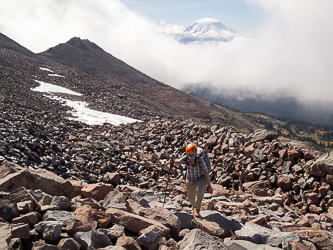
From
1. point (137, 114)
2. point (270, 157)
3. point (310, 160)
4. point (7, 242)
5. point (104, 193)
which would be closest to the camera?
point (7, 242)

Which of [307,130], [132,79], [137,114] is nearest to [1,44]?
[132,79]

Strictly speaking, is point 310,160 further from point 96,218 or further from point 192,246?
point 96,218

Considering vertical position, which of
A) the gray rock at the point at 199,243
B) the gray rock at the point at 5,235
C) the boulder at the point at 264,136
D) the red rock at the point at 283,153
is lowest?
the gray rock at the point at 5,235

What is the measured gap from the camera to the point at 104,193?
7480mm

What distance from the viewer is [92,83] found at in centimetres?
5062

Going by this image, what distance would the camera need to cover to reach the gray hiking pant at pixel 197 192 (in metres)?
6.70

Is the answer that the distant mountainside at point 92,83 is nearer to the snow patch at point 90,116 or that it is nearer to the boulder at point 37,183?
the snow patch at point 90,116

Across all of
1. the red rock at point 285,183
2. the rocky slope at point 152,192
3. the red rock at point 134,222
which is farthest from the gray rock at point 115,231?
the red rock at point 285,183

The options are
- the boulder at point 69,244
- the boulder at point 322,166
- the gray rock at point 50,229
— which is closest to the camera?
the boulder at point 69,244

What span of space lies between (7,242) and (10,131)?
9.74m

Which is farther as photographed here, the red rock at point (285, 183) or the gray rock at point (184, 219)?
the red rock at point (285, 183)

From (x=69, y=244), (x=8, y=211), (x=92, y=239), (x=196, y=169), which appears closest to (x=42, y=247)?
(x=69, y=244)

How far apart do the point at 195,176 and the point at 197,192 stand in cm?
50

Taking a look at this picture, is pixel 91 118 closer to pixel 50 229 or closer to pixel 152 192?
pixel 152 192
